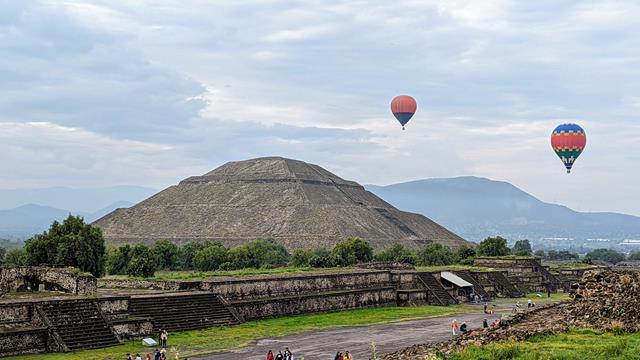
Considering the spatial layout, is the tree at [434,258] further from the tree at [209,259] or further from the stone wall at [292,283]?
the stone wall at [292,283]

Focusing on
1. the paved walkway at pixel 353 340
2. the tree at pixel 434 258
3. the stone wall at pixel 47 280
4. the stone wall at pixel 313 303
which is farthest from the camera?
the tree at pixel 434 258

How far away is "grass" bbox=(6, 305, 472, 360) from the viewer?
102ft

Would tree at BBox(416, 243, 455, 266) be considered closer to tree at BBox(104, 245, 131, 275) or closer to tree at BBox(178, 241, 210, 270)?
tree at BBox(178, 241, 210, 270)

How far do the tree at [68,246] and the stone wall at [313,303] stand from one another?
15161 mm

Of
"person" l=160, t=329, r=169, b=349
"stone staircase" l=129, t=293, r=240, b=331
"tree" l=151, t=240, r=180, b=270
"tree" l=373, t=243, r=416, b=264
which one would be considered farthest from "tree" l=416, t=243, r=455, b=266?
"person" l=160, t=329, r=169, b=349

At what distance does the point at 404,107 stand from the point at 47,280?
58028 millimetres

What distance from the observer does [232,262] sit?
7662 cm

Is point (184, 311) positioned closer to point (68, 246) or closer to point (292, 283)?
point (292, 283)

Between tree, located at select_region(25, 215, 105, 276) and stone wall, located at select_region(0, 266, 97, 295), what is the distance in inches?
421

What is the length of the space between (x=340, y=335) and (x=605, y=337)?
1911 cm

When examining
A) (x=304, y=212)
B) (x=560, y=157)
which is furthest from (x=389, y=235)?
(x=560, y=157)

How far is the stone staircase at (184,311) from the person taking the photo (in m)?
37.0

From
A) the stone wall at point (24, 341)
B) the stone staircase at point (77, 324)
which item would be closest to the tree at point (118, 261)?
the stone staircase at point (77, 324)

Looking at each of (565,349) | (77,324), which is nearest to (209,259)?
(77,324)
